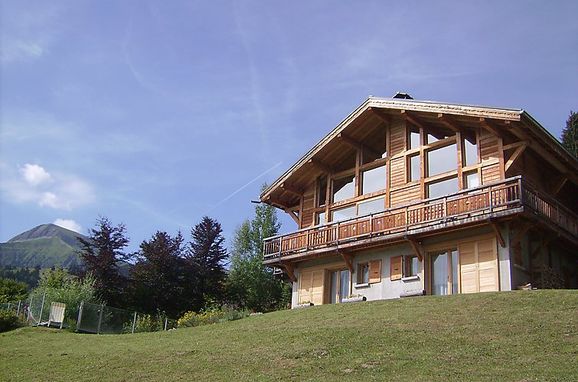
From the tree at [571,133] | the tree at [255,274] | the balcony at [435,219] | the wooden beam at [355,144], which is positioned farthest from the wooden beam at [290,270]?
the tree at [571,133]

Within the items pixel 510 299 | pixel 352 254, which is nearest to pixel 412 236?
pixel 352 254

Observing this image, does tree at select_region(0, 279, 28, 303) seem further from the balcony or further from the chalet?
the balcony

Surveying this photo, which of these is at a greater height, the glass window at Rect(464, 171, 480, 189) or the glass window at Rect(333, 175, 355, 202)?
the glass window at Rect(333, 175, 355, 202)

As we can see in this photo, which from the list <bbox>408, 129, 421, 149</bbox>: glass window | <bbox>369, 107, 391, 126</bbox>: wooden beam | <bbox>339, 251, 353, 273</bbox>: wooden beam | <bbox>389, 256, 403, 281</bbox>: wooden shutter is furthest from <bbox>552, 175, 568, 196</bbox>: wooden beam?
<bbox>339, 251, 353, 273</bbox>: wooden beam

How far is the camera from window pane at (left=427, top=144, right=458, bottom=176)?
26.3 metres

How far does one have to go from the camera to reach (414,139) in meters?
28.2

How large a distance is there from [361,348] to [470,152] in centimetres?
1270

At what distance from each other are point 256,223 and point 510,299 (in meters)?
38.2

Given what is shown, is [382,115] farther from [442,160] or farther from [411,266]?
[411,266]

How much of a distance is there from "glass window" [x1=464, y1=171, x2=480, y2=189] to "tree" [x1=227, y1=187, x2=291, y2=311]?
79.3 ft

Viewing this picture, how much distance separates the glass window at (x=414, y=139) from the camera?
27953mm

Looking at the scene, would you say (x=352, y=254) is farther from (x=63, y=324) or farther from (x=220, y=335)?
(x=63, y=324)

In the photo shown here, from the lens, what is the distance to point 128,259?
4234 centimetres

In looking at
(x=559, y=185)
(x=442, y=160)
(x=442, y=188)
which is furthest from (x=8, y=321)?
(x=559, y=185)
